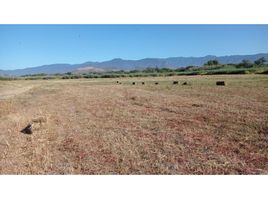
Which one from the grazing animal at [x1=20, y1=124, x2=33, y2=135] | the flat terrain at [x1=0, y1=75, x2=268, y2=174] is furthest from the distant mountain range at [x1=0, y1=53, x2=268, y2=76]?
the grazing animal at [x1=20, y1=124, x2=33, y2=135]

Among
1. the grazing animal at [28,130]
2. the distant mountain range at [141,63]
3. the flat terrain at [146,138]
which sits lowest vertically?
the flat terrain at [146,138]

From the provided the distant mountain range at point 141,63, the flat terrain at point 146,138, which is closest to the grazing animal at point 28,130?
the flat terrain at point 146,138

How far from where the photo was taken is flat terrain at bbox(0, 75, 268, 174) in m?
5.58

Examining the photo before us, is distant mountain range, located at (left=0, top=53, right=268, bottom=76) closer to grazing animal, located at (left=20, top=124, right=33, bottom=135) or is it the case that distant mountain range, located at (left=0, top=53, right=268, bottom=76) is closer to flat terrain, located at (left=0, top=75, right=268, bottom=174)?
flat terrain, located at (left=0, top=75, right=268, bottom=174)

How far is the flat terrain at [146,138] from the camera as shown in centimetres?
558

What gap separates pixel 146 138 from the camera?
7008 mm

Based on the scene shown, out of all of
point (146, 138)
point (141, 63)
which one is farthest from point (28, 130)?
point (141, 63)

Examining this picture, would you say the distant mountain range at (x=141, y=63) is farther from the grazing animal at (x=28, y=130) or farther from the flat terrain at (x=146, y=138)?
the grazing animal at (x=28, y=130)

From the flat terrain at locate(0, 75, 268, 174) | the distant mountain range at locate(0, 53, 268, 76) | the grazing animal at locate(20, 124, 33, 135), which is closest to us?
the flat terrain at locate(0, 75, 268, 174)
